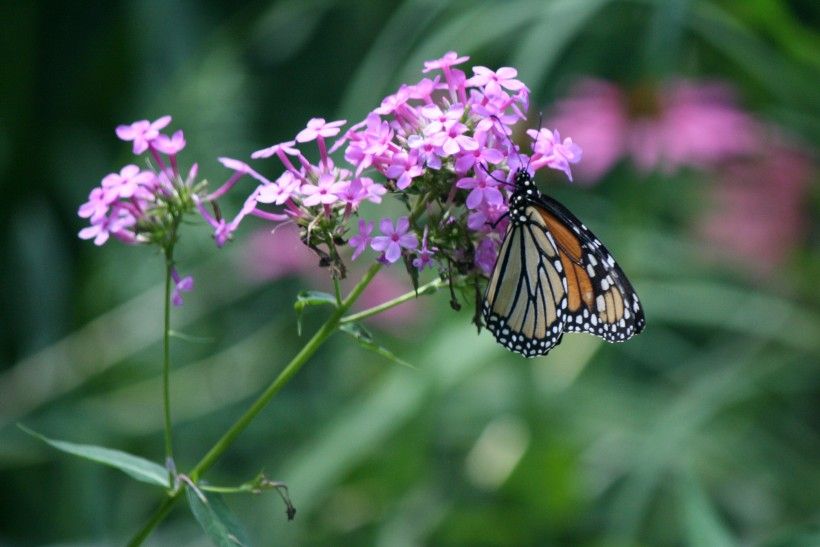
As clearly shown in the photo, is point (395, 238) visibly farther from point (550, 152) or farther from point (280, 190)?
point (550, 152)

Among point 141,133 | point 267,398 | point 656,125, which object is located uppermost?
point 656,125

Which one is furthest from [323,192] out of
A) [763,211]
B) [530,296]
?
[763,211]

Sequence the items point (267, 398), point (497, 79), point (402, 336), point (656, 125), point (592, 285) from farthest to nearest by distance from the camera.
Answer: point (402, 336)
point (656, 125)
point (592, 285)
point (497, 79)
point (267, 398)

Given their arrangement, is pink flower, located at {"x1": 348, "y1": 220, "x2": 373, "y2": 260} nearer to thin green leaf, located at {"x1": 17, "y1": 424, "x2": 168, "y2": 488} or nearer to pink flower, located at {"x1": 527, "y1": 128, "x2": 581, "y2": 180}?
pink flower, located at {"x1": 527, "y1": 128, "x2": 581, "y2": 180}

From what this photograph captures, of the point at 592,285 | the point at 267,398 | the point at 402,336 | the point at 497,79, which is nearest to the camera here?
the point at 267,398

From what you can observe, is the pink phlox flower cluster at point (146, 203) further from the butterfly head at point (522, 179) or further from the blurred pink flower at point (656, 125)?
the blurred pink flower at point (656, 125)

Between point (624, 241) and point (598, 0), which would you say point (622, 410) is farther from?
point (598, 0)

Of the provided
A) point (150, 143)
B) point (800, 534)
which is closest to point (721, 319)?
point (800, 534)
